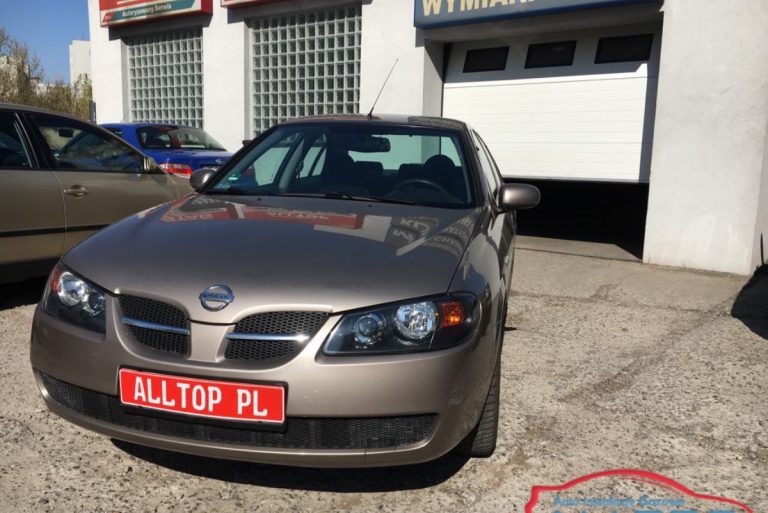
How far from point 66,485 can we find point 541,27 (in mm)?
7258

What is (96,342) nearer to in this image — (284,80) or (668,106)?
(668,106)

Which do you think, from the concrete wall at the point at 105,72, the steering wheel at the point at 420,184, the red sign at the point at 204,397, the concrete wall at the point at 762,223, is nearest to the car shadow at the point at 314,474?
the red sign at the point at 204,397

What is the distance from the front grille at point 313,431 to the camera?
206 cm

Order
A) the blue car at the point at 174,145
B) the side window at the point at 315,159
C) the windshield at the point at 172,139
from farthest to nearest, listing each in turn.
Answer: the windshield at the point at 172,139 < the blue car at the point at 174,145 < the side window at the point at 315,159

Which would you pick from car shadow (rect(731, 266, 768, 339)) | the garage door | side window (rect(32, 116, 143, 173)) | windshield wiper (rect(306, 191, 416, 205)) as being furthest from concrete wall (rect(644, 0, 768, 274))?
side window (rect(32, 116, 143, 173))

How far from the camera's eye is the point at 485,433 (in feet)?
8.49

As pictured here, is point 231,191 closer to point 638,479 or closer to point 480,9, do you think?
point 638,479

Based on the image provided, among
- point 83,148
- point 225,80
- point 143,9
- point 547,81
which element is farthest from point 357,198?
point 143,9

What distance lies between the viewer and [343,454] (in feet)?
6.77

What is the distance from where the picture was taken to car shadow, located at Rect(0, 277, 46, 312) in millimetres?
4969

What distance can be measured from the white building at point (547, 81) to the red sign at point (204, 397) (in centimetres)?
620

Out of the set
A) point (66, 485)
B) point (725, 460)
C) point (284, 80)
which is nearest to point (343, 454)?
point (66, 485)

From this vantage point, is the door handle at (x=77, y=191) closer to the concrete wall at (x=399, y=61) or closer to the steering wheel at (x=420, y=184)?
the steering wheel at (x=420, y=184)

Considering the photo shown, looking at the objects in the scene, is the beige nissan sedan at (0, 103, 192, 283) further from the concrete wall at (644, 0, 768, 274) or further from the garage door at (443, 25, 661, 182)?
the concrete wall at (644, 0, 768, 274)
